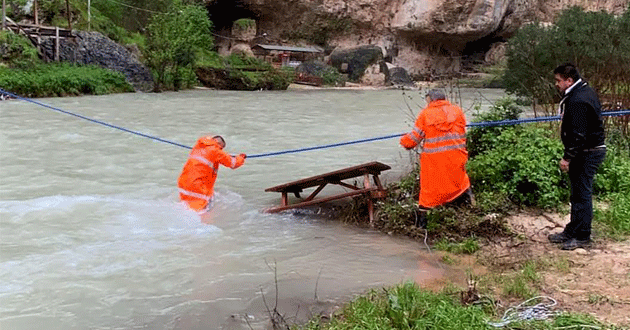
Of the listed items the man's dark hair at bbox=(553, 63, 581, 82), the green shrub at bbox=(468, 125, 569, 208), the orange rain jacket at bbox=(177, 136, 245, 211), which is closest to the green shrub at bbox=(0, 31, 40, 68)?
the orange rain jacket at bbox=(177, 136, 245, 211)

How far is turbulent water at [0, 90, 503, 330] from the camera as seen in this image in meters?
5.39

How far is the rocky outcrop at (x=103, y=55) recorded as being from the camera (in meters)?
27.9

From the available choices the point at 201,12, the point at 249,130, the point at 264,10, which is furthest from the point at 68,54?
the point at 264,10

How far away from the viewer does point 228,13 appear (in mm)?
44562

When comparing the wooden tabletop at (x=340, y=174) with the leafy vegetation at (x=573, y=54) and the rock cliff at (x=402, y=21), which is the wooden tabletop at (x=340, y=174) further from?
the rock cliff at (x=402, y=21)

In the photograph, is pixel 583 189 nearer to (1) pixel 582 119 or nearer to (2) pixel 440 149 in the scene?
(1) pixel 582 119

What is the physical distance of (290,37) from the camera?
151ft

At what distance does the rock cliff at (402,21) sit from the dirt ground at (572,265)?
38.1 metres

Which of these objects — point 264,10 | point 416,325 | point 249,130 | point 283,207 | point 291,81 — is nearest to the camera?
point 416,325

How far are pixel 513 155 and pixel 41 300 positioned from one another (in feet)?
17.8

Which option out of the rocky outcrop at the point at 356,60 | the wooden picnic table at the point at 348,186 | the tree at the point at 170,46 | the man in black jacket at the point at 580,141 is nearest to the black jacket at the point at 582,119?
the man in black jacket at the point at 580,141

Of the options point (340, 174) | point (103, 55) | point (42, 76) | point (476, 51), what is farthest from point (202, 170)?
point (476, 51)

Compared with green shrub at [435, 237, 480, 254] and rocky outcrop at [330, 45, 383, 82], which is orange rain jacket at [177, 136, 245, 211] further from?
rocky outcrop at [330, 45, 383, 82]

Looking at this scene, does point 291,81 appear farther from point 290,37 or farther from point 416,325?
point 416,325
